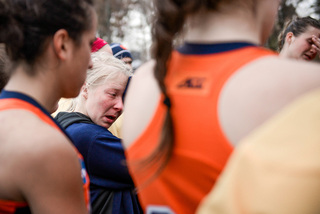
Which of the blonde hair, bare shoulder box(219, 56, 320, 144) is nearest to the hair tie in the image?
bare shoulder box(219, 56, 320, 144)

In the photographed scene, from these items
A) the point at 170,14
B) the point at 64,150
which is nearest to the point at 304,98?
the point at 170,14

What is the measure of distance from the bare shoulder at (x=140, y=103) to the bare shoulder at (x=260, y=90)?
0.90 feet

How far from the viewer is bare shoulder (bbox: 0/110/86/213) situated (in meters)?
1.29

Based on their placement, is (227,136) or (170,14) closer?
(227,136)

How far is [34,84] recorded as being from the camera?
1.46 meters

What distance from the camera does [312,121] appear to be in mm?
865

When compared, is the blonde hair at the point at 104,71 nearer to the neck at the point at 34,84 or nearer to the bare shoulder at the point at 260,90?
the neck at the point at 34,84

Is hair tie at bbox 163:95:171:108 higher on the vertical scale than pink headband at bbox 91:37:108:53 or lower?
higher

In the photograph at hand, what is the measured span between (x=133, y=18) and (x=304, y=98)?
20688 mm

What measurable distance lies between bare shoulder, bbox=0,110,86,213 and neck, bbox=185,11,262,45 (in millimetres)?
657

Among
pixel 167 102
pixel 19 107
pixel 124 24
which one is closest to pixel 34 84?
pixel 19 107

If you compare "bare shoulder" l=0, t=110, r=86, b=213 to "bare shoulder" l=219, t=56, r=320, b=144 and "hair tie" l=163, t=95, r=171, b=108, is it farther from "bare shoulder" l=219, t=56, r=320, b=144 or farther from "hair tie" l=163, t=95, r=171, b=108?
"bare shoulder" l=219, t=56, r=320, b=144

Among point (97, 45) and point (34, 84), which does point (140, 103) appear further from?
point (97, 45)

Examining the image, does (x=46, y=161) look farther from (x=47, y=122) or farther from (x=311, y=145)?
(x=311, y=145)
